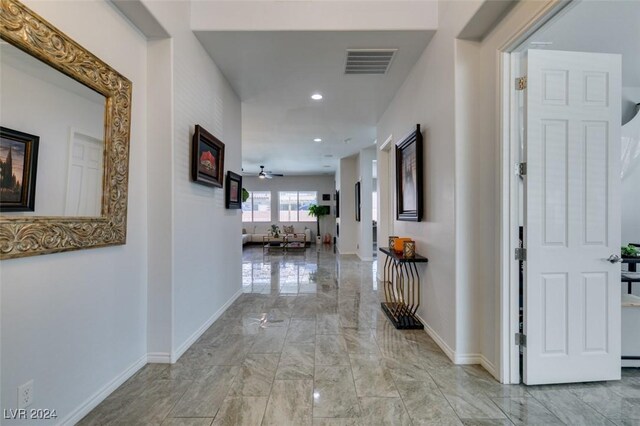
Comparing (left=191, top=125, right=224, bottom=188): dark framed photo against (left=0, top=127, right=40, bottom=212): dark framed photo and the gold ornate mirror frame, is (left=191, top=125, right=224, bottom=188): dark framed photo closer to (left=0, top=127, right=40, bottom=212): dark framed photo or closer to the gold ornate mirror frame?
the gold ornate mirror frame

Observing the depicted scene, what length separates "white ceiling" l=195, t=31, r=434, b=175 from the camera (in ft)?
8.79

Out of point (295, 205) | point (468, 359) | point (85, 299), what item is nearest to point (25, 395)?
point (85, 299)

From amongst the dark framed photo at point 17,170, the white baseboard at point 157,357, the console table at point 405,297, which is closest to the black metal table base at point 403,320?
the console table at point 405,297

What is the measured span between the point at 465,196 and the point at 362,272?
3845 mm

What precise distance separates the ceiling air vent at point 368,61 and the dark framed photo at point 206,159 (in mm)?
1649

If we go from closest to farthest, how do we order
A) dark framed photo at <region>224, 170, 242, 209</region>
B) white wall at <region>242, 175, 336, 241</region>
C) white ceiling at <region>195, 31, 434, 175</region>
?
1. white ceiling at <region>195, 31, 434, 175</region>
2. dark framed photo at <region>224, 170, 242, 209</region>
3. white wall at <region>242, 175, 336, 241</region>

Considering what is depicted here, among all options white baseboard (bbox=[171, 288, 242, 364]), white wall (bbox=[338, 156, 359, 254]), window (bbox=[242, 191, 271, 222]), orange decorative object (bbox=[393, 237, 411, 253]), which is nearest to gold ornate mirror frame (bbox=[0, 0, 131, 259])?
white baseboard (bbox=[171, 288, 242, 364])

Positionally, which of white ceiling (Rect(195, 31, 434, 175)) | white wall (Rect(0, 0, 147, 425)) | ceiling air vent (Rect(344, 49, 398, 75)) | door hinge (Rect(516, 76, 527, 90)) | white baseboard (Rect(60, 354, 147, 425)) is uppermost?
white ceiling (Rect(195, 31, 434, 175))

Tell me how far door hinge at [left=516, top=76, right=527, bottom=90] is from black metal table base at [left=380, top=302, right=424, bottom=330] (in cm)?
229

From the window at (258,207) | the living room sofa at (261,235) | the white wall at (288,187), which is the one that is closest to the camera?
the living room sofa at (261,235)

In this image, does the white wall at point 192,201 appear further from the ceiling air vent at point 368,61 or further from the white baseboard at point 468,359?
the white baseboard at point 468,359

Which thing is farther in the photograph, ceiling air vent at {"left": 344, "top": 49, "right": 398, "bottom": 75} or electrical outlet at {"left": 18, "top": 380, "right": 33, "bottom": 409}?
ceiling air vent at {"left": 344, "top": 49, "right": 398, "bottom": 75}

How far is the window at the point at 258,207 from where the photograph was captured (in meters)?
12.2

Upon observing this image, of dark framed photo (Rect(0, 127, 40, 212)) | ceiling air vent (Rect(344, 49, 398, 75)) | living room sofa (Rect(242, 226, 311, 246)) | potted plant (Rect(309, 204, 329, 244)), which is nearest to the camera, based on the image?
dark framed photo (Rect(0, 127, 40, 212))
